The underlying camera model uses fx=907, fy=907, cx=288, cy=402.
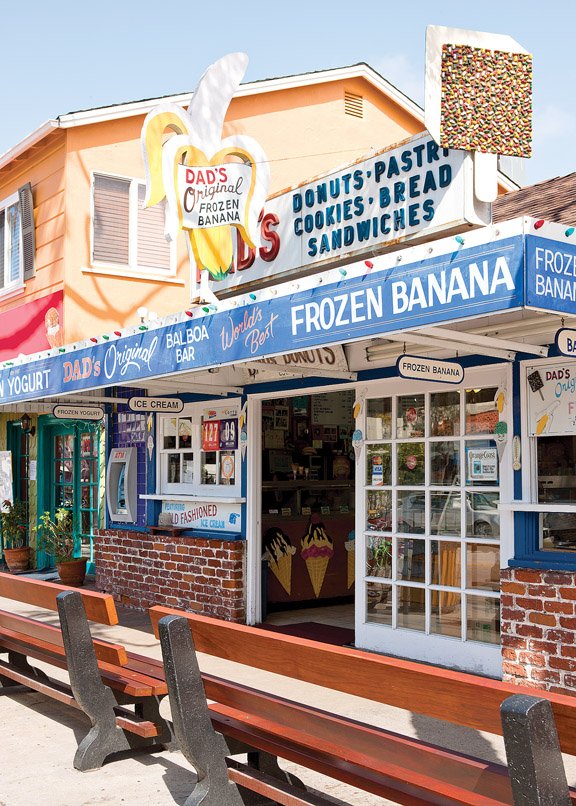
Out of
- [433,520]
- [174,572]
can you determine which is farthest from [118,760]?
[174,572]

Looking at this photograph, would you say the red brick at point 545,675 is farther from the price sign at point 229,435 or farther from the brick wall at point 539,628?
the price sign at point 229,435

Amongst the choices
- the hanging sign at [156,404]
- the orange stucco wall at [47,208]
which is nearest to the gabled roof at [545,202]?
the hanging sign at [156,404]

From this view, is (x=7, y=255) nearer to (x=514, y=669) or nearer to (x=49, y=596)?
Result: (x=49, y=596)

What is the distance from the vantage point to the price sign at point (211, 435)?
9.55 metres

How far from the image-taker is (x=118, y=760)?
197 inches

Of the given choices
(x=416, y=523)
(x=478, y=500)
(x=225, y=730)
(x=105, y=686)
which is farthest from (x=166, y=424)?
(x=225, y=730)

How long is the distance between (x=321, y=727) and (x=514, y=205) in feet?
20.9

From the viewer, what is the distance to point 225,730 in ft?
13.7

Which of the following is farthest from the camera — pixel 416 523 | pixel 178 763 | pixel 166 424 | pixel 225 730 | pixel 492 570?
pixel 166 424

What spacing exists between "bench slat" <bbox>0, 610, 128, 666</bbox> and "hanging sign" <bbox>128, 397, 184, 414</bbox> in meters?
3.05

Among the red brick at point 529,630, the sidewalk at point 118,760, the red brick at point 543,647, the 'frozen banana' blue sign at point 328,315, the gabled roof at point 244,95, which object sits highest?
the gabled roof at point 244,95

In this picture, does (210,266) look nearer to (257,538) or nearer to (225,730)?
(257,538)

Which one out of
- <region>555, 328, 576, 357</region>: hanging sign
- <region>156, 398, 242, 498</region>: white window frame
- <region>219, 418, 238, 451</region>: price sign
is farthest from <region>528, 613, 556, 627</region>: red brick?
<region>219, 418, 238, 451</region>: price sign

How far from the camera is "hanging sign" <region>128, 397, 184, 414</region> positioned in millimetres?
9133
